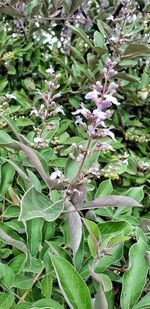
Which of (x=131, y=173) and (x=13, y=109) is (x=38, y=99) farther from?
(x=131, y=173)

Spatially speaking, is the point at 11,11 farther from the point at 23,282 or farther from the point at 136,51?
the point at 23,282

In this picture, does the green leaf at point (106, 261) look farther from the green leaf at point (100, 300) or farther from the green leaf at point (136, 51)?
the green leaf at point (136, 51)

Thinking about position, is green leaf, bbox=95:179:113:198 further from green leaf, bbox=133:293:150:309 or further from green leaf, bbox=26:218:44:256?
green leaf, bbox=133:293:150:309

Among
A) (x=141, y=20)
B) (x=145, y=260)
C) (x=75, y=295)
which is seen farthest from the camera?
(x=141, y=20)

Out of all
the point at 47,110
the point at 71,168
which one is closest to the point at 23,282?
the point at 71,168

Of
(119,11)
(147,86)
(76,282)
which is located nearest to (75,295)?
(76,282)
